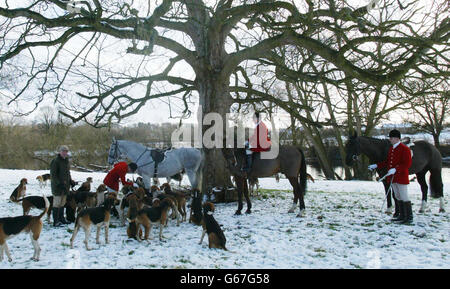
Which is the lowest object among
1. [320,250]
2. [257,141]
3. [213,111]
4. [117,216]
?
[320,250]

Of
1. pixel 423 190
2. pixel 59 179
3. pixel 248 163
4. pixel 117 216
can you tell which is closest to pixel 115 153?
pixel 117 216

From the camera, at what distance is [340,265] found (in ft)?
17.0

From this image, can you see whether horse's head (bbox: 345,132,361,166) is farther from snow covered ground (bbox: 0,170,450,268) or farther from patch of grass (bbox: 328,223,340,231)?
patch of grass (bbox: 328,223,340,231)

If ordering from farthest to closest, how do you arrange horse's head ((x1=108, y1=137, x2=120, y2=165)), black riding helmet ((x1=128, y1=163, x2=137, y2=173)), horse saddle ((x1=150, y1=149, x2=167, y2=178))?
horse saddle ((x1=150, y1=149, x2=167, y2=178)) < horse's head ((x1=108, y1=137, x2=120, y2=165)) < black riding helmet ((x1=128, y1=163, x2=137, y2=173))

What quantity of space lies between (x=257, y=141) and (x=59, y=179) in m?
5.00

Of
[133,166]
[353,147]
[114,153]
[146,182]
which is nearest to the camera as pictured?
[353,147]

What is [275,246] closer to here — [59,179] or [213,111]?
[59,179]

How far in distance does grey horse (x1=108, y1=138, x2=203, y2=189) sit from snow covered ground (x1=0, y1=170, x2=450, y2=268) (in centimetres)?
258

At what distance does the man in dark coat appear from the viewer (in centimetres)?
762

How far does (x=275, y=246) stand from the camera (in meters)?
6.11

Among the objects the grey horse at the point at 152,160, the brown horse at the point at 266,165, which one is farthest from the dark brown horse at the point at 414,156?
the grey horse at the point at 152,160

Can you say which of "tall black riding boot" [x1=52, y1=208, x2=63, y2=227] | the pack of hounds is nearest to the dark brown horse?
the pack of hounds

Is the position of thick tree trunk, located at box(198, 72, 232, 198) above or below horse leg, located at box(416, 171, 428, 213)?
above

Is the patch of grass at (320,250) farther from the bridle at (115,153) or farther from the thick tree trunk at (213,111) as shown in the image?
the bridle at (115,153)
